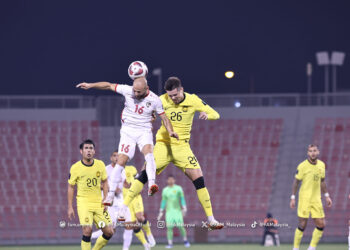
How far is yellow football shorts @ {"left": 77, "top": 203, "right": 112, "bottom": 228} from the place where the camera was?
1488cm

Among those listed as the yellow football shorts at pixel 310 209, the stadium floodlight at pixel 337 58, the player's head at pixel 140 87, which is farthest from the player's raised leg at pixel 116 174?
the stadium floodlight at pixel 337 58

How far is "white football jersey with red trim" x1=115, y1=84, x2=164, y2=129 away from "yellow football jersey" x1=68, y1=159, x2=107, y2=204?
6.55ft

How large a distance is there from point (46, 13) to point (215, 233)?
40.6ft

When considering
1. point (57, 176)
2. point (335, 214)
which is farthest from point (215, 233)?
point (57, 176)

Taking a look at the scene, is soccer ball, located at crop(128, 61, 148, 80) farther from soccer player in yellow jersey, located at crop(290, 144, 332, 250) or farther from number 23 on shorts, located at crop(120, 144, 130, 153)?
soccer player in yellow jersey, located at crop(290, 144, 332, 250)

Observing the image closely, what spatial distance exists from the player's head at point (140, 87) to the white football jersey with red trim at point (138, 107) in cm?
8

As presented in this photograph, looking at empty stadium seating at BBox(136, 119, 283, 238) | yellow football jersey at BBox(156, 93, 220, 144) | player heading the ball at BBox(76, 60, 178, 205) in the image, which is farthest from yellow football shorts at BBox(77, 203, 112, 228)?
empty stadium seating at BBox(136, 119, 283, 238)

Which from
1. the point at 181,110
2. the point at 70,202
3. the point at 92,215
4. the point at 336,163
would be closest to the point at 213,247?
the point at 336,163

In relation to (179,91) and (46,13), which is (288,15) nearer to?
(46,13)

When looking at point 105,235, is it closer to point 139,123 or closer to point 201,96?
point 139,123

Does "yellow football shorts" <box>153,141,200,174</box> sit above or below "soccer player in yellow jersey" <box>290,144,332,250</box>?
above

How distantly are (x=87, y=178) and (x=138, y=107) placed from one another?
2.44 meters

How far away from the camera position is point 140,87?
1296cm

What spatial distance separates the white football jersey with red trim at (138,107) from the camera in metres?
13.1
